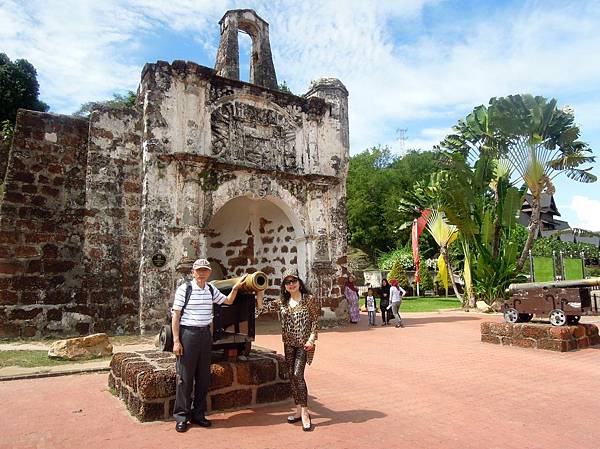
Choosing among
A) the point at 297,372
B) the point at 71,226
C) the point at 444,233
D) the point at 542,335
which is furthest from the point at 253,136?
the point at 444,233

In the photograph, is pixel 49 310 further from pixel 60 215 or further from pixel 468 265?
pixel 468 265

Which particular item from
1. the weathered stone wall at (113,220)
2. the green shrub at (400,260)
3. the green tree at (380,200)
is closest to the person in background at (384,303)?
the weathered stone wall at (113,220)

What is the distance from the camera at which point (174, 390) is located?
449 centimetres

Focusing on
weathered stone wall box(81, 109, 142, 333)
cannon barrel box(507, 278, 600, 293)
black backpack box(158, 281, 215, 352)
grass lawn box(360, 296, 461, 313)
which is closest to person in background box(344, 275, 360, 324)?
cannon barrel box(507, 278, 600, 293)

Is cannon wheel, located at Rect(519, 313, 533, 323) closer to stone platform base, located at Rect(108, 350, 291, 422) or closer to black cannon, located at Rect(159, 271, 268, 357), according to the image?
stone platform base, located at Rect(108, 350, 291, 422)

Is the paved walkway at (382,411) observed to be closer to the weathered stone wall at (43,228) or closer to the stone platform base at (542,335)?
the stone platform base at (542,335)

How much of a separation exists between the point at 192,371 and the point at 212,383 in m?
0.47

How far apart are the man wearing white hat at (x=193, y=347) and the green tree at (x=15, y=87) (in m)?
28.4

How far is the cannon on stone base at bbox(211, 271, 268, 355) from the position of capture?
15.9ft

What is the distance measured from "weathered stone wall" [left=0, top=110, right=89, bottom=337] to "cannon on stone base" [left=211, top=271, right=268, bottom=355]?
6164 millimetres

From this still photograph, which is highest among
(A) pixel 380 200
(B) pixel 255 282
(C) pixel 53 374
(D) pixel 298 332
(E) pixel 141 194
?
(A) pixel 380 200

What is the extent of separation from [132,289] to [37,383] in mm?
4511

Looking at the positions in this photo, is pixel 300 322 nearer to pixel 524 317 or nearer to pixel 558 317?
pixel 558 317

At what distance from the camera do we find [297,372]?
439cm
